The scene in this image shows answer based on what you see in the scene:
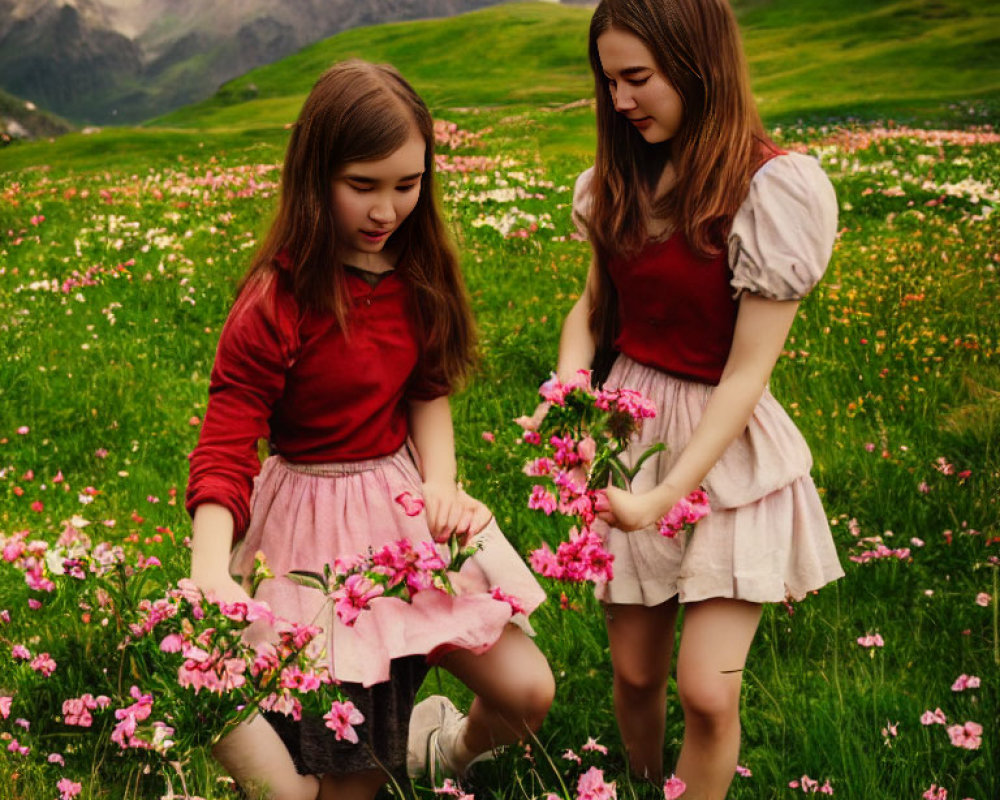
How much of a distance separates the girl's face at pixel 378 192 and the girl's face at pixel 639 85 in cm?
61

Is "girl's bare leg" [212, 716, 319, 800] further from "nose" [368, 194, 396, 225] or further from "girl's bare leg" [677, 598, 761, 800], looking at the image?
"nose" [368, 194, 396, 225]

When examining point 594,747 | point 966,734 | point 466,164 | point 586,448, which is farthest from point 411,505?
point 466,164

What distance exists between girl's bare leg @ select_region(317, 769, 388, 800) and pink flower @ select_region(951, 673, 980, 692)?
2060 mm

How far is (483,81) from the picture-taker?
2253 inches

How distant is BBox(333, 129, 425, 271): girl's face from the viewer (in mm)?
2943

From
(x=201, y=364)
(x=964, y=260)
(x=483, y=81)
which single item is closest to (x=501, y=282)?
(x=201, y=364)

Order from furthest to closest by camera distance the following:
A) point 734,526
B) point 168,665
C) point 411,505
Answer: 1. point 734,526
2. point 411,505
3. point 168,665

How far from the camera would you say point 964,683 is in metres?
3.66

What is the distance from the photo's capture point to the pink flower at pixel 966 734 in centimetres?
327

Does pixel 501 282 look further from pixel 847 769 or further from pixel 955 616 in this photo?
pixel 847 769

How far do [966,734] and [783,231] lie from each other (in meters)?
1.77

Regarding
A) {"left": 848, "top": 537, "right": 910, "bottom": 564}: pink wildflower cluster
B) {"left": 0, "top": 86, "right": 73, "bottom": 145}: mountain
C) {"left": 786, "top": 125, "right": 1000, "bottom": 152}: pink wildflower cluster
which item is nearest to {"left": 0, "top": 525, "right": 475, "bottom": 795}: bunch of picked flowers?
{"left": 848, "top": 537, "right": 910, "bottom": 564}: pink wildflower cluster

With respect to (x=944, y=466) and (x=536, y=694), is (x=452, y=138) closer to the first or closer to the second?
(x=944, y=466)

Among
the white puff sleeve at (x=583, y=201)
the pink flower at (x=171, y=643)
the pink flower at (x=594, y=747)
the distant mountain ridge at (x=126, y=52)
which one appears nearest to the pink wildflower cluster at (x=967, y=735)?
the pink flower at (x=594, y=747)
